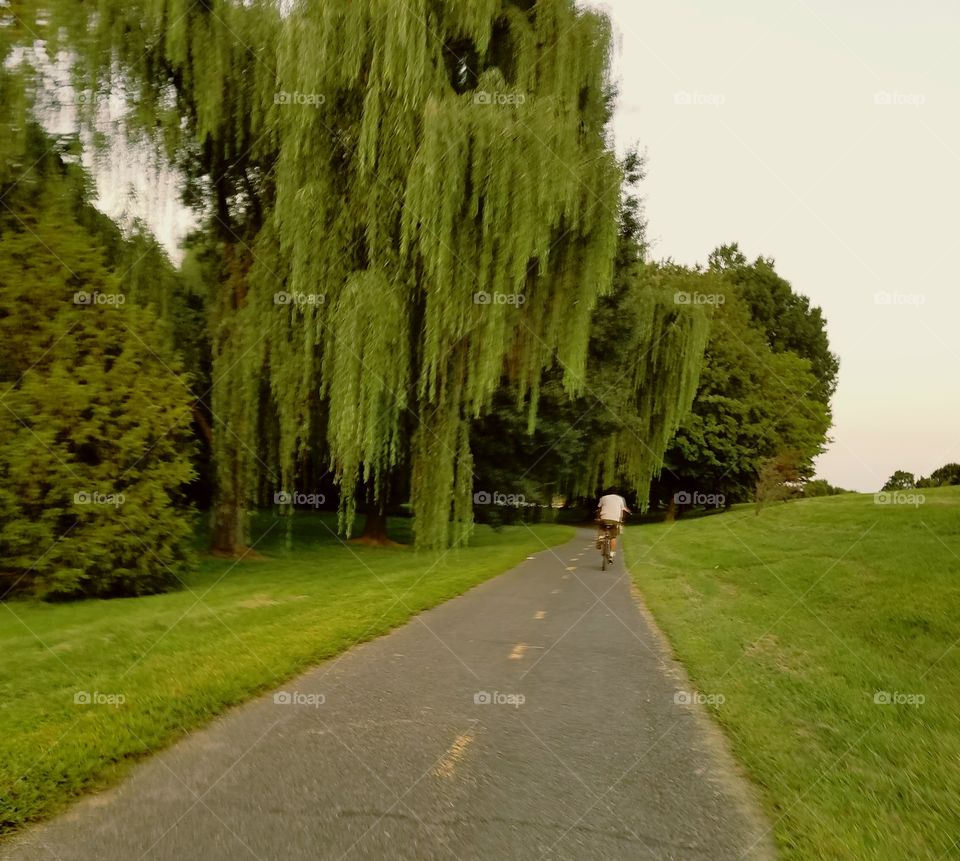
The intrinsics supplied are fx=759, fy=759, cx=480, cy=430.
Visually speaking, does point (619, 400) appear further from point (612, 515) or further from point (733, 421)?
point (733, 421)

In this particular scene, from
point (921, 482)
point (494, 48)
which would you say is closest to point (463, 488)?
point (494, 48)

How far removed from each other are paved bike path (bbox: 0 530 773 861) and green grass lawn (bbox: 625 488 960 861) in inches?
12.8

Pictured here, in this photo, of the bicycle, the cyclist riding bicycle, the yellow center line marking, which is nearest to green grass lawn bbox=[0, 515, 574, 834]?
the yellow center line marking

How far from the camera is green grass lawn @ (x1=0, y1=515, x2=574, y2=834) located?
390 cm

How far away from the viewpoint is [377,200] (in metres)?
10.8

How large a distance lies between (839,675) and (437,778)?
4168mm

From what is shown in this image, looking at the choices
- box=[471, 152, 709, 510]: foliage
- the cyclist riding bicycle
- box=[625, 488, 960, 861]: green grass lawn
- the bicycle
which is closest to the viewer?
box=[625, 488, 960, 861]: green grass lawn

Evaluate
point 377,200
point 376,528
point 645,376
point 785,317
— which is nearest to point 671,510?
point 785,317

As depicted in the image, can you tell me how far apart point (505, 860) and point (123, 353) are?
851 cm

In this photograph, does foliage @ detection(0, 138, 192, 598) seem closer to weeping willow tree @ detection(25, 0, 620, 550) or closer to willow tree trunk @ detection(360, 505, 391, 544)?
weeping willow tree @ detection(25, 0, 620, 550)

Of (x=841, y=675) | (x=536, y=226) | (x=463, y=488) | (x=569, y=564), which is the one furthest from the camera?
(x=569, y=564)

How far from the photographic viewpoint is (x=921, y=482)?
3666 cm

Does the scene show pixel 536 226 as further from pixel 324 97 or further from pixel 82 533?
pixel 82 533

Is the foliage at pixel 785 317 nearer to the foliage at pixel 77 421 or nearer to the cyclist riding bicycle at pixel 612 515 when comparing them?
the cyclist riding bicycle at pixel 612 515
